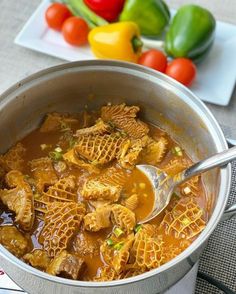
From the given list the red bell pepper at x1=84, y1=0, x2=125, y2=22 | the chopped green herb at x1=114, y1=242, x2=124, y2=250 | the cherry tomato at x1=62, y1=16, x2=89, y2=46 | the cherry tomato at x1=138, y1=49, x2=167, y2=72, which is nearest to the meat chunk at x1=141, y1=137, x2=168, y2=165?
the chopped green herb at x1=114, y1=242, x2=124, y2=250

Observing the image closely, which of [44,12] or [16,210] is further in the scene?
[44,12]

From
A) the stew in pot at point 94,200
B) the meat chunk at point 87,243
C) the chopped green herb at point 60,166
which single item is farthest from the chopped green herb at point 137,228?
the chopped green herb at point 60,166

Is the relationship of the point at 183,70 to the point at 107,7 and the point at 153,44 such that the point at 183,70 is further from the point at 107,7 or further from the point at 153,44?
the point at 107,7

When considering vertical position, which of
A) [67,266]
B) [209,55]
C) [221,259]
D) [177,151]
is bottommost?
[221,259]

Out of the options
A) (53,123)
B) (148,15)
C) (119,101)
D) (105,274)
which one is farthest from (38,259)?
(148,15)

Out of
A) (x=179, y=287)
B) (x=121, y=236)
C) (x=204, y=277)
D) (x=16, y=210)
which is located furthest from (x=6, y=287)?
(x=204, y=277)

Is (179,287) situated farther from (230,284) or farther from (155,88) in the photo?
(155,88)
